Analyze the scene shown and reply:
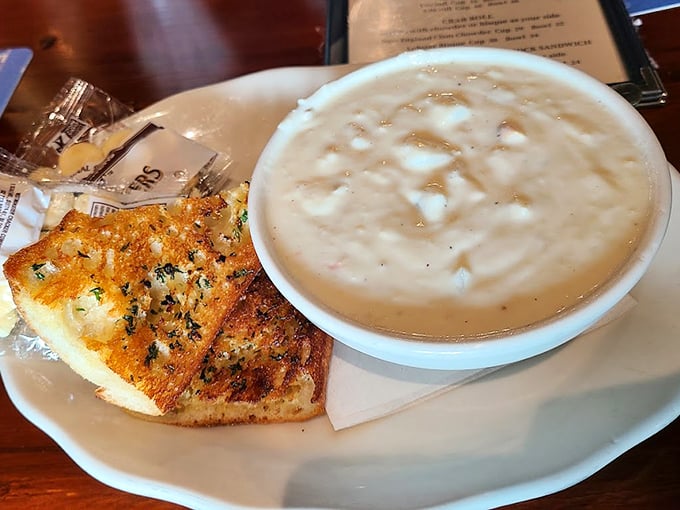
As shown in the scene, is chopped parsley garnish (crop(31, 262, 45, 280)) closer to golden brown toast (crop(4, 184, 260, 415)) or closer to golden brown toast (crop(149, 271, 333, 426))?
golden brown toast (crop(4, 184, 260, 415))

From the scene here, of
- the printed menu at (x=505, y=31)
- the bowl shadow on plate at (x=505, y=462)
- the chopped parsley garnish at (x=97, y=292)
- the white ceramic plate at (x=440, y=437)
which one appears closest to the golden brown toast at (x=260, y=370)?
the white ceramic plate at (x=440, y=437)

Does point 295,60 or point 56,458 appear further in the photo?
point 295,60

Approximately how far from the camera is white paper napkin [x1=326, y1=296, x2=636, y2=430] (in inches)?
44.3

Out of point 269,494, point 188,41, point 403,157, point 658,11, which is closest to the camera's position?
point 269,494

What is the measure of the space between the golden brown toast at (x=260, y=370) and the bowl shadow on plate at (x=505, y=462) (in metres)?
0.13

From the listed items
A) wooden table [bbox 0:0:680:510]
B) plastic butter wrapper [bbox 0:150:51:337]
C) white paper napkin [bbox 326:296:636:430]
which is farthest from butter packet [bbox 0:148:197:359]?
white paper napkin [bbox 326:296:636:430]

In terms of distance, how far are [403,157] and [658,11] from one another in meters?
1.20

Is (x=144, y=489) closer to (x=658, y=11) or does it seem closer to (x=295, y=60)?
(x=295, y=60)

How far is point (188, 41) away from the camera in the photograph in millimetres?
2168

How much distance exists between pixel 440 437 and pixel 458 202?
40cm

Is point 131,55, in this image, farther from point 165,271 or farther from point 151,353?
point 151,353

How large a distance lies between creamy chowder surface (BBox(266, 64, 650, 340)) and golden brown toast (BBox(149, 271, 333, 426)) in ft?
0.66

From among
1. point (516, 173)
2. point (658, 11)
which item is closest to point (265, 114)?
point (516, 173)

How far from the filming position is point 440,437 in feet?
3.52
